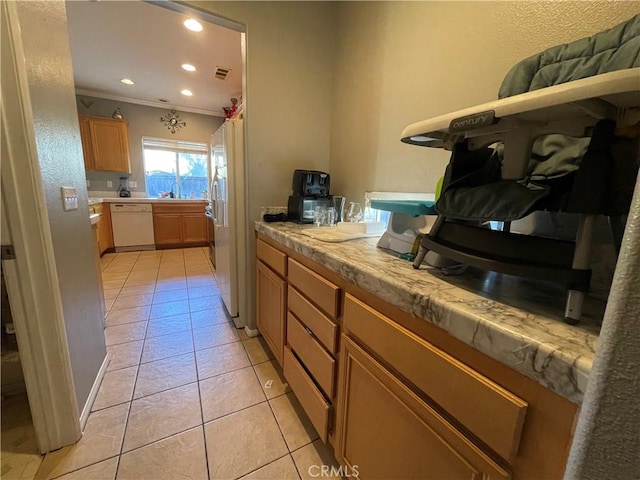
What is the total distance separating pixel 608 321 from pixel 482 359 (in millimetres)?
230

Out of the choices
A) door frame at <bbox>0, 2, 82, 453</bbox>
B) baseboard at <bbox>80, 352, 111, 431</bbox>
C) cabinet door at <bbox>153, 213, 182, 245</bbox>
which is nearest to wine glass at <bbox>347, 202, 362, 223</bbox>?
door frame at <bbox>0, 2, 82, 453</bbox>

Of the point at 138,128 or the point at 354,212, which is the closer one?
the point at 354,212

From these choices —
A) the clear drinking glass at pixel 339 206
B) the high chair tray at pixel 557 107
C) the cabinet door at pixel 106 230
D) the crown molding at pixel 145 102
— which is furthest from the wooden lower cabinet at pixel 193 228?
the high chair tray at pixel 557 107

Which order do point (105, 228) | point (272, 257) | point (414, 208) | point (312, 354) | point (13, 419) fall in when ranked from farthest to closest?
point (105, 228) < point (272, 257) < point (13, 419) < point (312, 354) < point (414, 208)

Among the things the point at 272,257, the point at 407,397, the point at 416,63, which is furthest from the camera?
the point at 272,257

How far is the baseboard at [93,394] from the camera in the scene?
47.5 inches

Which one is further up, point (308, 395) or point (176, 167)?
point (176, 167)

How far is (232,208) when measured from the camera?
193 centimetres

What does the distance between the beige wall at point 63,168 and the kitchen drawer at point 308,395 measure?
0.97 m

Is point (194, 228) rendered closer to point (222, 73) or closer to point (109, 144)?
point (109, 144)

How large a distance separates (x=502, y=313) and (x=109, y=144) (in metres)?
5.59

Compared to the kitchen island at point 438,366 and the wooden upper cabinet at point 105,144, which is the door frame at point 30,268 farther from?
the wooden upper cabinet at point 105,144

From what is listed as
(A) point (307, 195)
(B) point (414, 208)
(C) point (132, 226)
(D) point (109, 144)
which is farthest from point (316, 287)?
(D) point (109, 144)

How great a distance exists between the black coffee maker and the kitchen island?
0.72m
